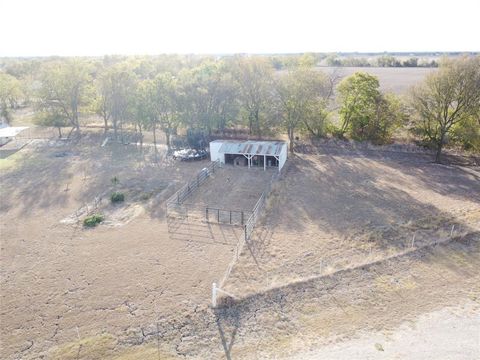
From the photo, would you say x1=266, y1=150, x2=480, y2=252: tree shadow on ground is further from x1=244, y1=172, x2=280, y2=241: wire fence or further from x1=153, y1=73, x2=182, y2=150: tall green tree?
x1=153, y1=73, x2=182, y2=150: tall green tree

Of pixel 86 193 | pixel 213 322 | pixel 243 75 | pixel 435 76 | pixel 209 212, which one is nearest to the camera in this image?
pixel 213 322

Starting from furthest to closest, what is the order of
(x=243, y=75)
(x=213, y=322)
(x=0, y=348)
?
(x=243, y=75) < (x=213, y=322) < (x=0, y=348)

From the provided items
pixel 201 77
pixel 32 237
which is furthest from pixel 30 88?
pixel 32 237

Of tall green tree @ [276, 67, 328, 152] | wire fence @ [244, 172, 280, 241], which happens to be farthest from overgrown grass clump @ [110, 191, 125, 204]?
tall green tree @ [276, 67, 328, 152]

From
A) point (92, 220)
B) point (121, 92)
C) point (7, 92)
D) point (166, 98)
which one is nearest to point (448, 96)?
point (166, 98)

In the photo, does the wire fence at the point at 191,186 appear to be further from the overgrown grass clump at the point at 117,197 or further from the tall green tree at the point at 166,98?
the tall green tree at the point at 166,98

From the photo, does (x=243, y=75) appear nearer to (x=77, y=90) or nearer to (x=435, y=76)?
(x=435, y=76)

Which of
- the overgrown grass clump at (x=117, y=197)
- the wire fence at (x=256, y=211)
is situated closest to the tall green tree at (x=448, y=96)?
the wire fence at (x=256, y=211)

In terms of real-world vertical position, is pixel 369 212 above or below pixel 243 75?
below
